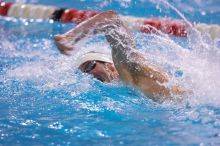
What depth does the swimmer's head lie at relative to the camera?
2727 millimetres

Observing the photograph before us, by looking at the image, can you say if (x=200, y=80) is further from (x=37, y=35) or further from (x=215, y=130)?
(x=37, y=35)

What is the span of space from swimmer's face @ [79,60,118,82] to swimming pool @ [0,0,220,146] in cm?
7

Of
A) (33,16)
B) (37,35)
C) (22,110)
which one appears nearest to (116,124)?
(22,110)

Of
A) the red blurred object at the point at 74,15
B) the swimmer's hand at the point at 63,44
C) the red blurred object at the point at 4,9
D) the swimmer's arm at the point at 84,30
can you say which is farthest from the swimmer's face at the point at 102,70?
the red blurred object at the point at 4,9

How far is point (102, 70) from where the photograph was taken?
8.96 feet

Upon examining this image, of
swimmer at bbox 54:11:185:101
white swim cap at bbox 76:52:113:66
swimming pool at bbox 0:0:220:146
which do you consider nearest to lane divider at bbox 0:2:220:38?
swimming pool at bbox 0:0:220:146

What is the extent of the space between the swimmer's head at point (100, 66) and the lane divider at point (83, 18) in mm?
1972

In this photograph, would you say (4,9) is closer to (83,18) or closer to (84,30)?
(83,18)

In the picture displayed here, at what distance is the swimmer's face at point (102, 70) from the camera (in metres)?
2.72

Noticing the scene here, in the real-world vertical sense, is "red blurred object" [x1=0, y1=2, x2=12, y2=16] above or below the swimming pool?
above

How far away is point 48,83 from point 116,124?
86 centimetres

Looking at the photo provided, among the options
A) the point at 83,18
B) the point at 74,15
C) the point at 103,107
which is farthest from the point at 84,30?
the point at 74,15

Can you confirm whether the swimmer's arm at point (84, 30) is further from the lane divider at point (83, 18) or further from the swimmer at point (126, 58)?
the lane divider at point (83, 18)

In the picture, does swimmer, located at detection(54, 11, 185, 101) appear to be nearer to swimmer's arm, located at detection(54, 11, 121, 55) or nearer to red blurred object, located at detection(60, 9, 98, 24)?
swimmer's arm, located at detection(54, 11, 121, 55)
